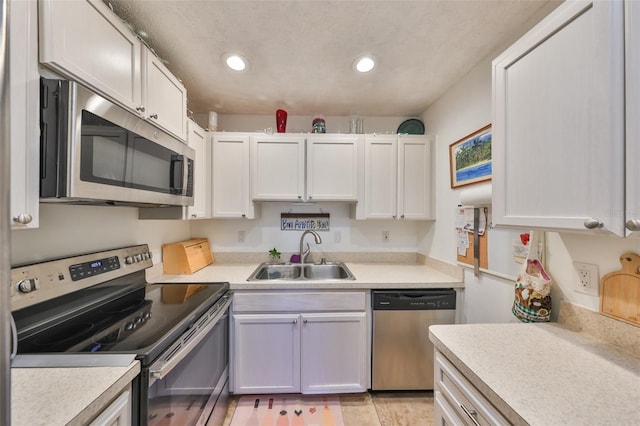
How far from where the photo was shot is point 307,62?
1621 millimetres

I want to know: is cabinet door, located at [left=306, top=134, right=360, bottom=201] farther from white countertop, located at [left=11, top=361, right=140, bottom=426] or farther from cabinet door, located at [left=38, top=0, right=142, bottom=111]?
white countertop, located at [left=11, top=361, right=140, bottom=426]

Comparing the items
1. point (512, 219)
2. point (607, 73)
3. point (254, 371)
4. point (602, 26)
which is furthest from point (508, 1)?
point (254, 371)

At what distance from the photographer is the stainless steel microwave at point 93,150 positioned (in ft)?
2.59

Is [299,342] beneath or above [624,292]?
beneath

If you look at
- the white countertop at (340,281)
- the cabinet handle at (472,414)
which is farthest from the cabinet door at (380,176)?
the cabinet handle at (472,414)

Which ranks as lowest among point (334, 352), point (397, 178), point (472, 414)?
point (334, 352)

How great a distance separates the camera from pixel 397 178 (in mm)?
2219

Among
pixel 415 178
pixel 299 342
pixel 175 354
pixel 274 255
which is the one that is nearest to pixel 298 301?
pixel 299 342

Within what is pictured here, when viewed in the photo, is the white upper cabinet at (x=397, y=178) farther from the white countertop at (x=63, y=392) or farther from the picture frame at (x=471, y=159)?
the white countertop at (x=63, y=392)

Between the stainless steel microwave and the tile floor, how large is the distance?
158 centimetres

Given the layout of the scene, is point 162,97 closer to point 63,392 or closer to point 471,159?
point 63,392

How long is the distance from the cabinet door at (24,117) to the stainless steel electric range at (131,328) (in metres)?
0.41

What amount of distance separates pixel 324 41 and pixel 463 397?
1.80 m

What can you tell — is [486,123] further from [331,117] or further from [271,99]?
[271,99]
